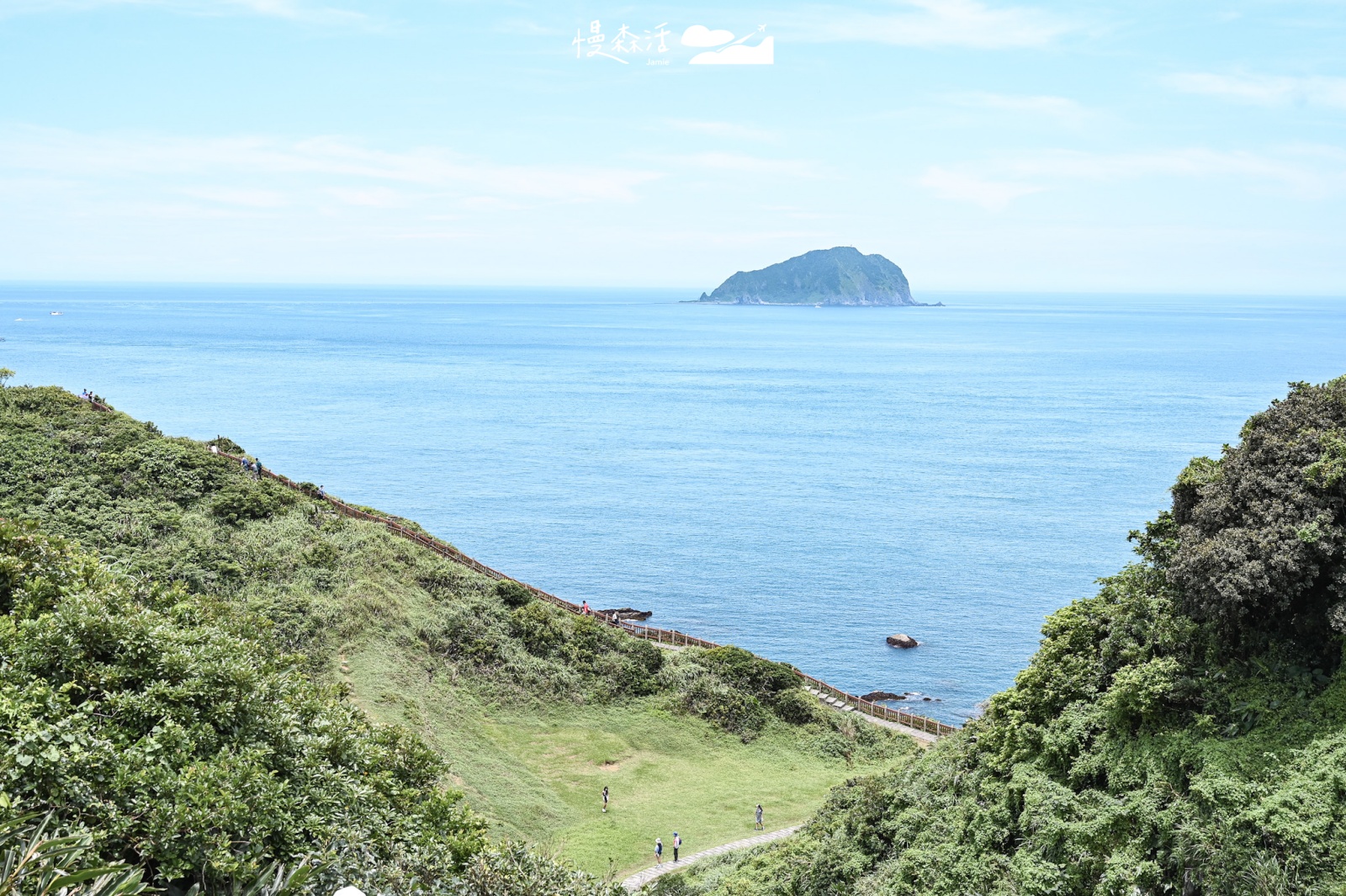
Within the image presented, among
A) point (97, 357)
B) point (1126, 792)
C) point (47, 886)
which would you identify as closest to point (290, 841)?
point (47, 886)

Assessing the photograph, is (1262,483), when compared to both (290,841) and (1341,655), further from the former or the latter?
(290,841)

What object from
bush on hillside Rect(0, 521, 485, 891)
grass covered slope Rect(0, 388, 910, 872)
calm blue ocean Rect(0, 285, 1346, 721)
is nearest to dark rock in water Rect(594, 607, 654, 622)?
calm blue ocean Rect(0, 285, 1346, 721)

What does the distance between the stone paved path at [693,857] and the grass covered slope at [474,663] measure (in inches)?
26.2

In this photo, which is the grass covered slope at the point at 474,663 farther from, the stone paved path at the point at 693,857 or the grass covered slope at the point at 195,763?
the grass covered slope at the point at 195,763

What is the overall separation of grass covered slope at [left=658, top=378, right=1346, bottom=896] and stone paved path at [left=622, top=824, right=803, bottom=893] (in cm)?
519

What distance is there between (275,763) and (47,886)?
5192 millimetres

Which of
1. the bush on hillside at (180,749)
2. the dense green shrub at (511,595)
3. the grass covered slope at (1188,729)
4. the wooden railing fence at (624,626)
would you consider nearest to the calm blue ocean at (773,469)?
the wooden railing fence at (624,626)

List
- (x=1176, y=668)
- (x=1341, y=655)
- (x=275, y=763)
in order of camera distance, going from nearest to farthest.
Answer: (x=275, y=763)
(x=1341, y=655)
(x=1176, y=668)

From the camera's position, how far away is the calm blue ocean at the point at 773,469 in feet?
186

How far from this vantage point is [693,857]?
83.8ft

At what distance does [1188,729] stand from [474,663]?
24467 mm

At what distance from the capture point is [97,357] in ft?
510

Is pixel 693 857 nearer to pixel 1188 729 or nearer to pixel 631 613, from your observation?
pixel 1188 729

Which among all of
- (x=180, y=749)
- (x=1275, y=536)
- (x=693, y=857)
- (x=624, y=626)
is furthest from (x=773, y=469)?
(x=180, y=749)
